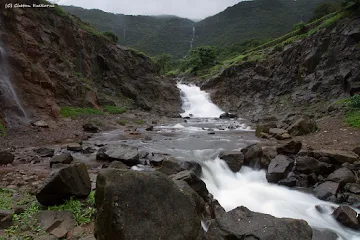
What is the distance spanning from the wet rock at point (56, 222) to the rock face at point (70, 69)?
42.0 ft

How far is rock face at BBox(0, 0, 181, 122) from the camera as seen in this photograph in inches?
650

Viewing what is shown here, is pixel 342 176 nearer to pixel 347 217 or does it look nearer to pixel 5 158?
pixel 347 217

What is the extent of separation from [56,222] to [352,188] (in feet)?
25.5

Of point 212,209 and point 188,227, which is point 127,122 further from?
point 188,227

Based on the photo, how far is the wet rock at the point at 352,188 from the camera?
24.9 feet

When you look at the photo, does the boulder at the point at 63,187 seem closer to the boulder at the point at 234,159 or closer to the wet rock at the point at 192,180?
the wet rock at the point at 192,180

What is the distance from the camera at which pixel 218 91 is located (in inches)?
1495

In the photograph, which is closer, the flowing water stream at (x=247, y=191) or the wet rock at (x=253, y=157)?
the flowing water stream at (x=247, y=191)

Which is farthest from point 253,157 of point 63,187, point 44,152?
point 44,152

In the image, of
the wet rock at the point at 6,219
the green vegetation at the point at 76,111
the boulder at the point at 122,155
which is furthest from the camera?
the green vegetation at the point at 76,111

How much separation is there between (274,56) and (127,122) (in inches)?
832

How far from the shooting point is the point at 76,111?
2006cm

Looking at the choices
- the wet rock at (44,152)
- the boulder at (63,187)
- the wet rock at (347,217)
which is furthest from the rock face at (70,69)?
the wet rock at (347,217)

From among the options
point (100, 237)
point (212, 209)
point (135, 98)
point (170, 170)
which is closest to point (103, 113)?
point (135, 98)
